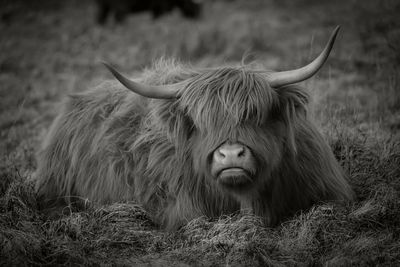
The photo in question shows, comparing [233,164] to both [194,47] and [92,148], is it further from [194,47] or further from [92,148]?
[194,47]

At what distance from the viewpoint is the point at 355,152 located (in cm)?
388

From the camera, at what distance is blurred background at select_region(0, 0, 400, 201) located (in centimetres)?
483

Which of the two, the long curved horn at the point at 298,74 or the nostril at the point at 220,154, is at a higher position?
the long curved horn at the point at 298,74

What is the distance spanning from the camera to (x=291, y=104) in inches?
117

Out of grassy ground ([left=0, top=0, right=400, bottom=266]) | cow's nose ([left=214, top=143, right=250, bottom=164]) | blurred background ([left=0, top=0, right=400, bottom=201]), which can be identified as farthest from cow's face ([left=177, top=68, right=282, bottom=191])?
blurred background ([left=0, top=0, right=400, bottom=201])

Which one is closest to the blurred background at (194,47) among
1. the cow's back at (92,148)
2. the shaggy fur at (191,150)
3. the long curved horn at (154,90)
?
the cow's back at (92,148)

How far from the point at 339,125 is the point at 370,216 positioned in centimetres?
126

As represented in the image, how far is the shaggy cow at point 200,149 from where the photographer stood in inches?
112

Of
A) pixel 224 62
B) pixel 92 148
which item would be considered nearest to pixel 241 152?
pixel 92 148

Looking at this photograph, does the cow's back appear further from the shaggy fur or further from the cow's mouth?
the cow's mouth

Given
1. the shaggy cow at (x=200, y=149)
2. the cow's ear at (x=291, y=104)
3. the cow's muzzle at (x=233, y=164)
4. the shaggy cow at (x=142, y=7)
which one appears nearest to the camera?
the cow's muzzle at (x=233, y=164)

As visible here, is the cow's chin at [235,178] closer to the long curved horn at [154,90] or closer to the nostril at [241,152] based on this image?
the nostril at [241,152]

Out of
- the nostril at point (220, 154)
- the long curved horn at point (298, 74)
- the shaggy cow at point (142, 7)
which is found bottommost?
the nostril at point (220, 154)

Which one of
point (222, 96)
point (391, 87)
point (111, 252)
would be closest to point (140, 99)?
point (222, 96)
